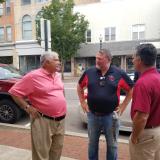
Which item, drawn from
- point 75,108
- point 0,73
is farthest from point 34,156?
point 75,108

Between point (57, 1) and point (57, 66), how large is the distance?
1021 inches

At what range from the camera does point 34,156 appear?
13.8 ft

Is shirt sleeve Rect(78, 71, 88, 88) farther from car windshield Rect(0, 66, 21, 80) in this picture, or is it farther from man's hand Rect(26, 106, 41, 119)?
car windshield Rect(0, 66, 21, 80)

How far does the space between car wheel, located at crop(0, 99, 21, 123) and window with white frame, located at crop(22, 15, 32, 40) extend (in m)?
27.6

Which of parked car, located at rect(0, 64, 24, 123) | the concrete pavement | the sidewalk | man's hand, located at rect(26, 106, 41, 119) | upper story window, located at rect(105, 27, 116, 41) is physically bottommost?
the sidewalk

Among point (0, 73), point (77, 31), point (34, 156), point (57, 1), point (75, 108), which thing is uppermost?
point (57, 1)

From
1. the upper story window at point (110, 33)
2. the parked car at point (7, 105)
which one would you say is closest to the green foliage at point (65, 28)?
the upper story window at point (110, 33)

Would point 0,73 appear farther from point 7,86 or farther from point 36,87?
point 36,87

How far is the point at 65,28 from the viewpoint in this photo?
27859mm

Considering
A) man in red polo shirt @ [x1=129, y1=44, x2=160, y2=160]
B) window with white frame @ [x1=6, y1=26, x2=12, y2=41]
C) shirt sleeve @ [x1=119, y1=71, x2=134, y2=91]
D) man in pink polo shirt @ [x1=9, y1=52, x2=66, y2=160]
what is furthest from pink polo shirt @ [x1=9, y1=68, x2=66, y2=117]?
window with white frame @ [x1=6, y1=26, x2=12, y2=41]

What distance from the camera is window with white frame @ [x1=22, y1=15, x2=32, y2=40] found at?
116 ft

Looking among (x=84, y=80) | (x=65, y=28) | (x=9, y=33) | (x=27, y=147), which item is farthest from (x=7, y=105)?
(x=9, y=33)

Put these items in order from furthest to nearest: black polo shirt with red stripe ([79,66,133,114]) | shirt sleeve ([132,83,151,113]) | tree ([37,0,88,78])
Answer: tree ([37,0,88,78]) → black polo shirt with red stripe ([79,66,133,114]) → shirt sleeve ([132,83,151,113])

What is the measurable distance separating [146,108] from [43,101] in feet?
5.17
